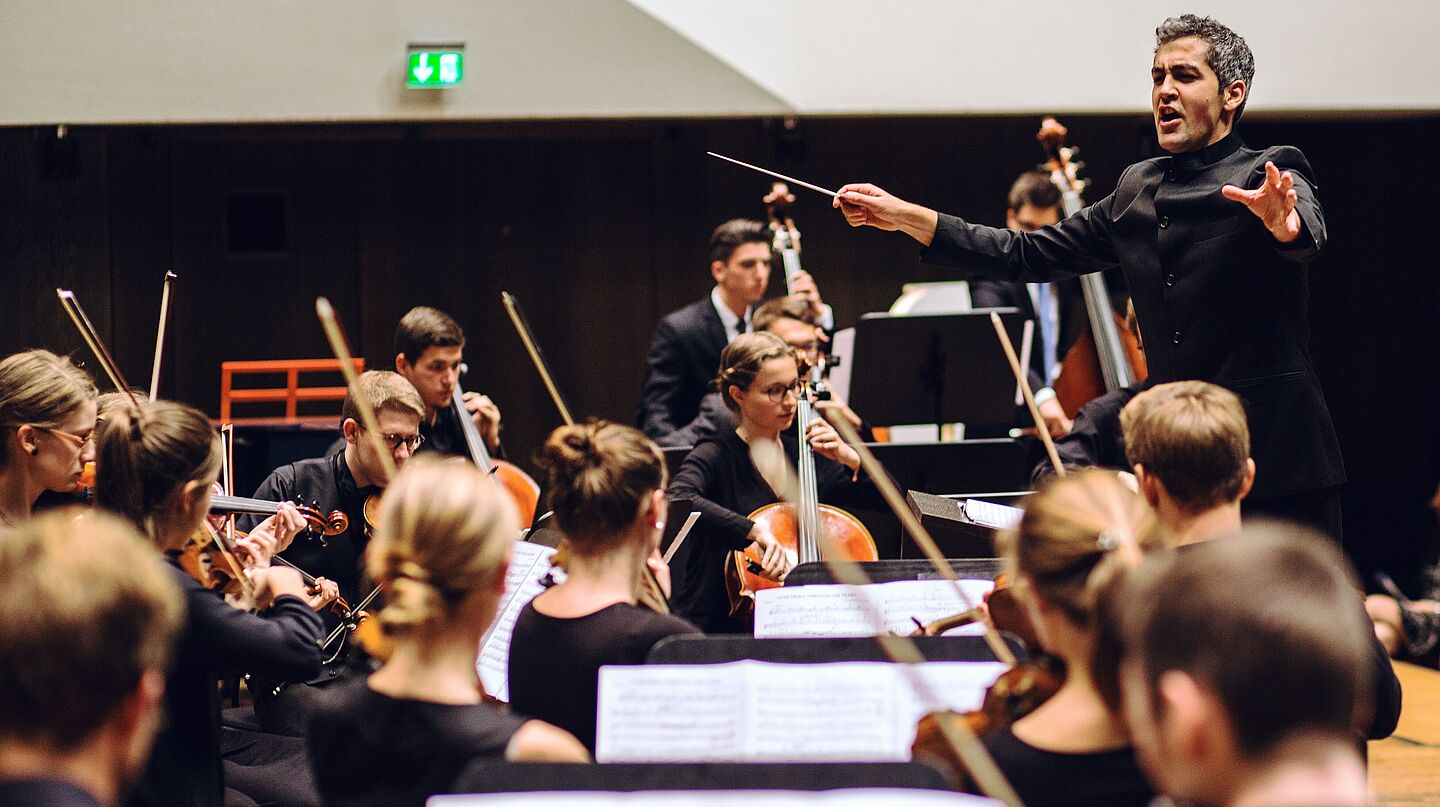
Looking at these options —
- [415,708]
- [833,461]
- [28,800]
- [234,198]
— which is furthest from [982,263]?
[234,198]

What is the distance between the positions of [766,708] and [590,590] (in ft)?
1.17

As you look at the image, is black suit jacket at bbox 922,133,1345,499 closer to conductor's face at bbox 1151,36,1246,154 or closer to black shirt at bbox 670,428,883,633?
conductor's face at bbox 1151,36,1246,154

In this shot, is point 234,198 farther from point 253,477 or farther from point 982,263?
point 982,263

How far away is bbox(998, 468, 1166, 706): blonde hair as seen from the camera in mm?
1405

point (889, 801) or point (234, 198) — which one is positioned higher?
point (234, 198)

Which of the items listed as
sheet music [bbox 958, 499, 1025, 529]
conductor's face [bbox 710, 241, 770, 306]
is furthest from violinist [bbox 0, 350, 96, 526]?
conductor's face [bbox 710, 241, 770, 306]

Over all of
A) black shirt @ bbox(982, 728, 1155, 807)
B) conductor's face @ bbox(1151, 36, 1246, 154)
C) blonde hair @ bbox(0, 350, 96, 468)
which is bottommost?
black shirt @ bbox(982, 728, 1155, 807)

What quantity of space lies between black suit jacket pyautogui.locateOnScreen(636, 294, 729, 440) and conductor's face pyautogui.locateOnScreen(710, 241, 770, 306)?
0.44 feet

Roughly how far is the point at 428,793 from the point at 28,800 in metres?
0.44

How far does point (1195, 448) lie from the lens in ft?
6.38

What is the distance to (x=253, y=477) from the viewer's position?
4.32 metres

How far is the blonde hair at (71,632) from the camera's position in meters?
1.17

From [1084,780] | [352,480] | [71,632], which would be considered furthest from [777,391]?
[71,632]

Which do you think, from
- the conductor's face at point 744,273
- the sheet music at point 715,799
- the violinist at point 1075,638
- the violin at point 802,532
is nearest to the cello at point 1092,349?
the conductor's face at point 744,273
